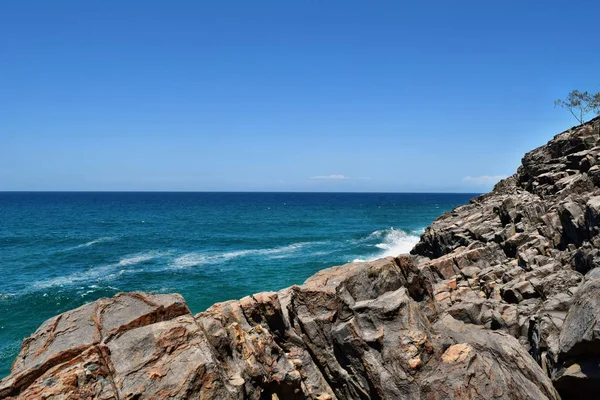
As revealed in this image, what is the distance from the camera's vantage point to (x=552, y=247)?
2936 cm

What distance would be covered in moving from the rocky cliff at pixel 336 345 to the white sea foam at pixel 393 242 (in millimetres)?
44264

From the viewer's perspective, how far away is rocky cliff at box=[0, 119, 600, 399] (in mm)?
12352

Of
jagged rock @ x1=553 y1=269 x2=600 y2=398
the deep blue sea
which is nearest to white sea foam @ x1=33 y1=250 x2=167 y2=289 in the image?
the deep blue sea

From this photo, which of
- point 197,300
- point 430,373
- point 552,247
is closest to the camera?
point 430,373

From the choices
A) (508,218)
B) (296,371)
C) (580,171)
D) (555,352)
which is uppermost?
(580,171)

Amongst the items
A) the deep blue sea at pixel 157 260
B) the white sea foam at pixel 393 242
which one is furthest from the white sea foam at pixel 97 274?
the white sea foam at pixel 393 242

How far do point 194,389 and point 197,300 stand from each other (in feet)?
110

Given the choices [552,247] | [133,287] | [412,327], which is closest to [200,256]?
[133,287]

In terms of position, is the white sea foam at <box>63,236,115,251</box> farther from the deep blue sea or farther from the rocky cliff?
the rocky cliff

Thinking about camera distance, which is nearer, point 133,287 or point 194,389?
point 194,389

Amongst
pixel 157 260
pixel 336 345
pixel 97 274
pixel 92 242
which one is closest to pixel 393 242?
pixel 157 260

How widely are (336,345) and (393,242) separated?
6552 centimetres

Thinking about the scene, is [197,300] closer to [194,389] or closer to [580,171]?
[194,389]

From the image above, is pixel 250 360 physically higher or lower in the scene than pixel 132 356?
lower
